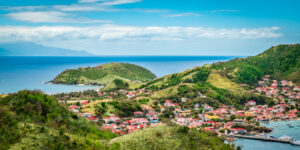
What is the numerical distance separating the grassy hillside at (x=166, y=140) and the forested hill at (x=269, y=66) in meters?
82.7

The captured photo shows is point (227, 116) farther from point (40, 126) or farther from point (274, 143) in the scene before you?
point (40, 126)

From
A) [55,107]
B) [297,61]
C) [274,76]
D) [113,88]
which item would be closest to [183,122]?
[55,107]

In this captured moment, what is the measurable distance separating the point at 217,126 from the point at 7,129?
42408mm

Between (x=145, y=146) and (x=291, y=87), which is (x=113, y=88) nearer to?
(x=291, y=87)

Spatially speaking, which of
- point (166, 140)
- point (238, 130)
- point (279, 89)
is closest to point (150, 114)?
point (238, 130)

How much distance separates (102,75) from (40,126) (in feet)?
429

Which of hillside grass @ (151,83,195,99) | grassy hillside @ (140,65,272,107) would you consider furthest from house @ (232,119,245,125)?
hillside grass @ (151,83,195,99)

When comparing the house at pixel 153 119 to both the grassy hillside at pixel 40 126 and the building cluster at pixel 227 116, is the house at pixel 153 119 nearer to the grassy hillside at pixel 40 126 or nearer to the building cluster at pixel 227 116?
the building cluster at pixel 227 116

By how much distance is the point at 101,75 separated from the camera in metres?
158

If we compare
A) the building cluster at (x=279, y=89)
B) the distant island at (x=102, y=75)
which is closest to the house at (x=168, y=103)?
the building cluster at (x=279, y=89)

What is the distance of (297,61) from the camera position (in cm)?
12938

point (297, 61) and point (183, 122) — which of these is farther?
point (297, 61)

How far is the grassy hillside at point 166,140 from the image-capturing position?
98.4 ft

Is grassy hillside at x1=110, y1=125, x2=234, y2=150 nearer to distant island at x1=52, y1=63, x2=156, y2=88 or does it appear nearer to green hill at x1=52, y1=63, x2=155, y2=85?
distant island at x1=52, y1=63, x2=156, y2=88
